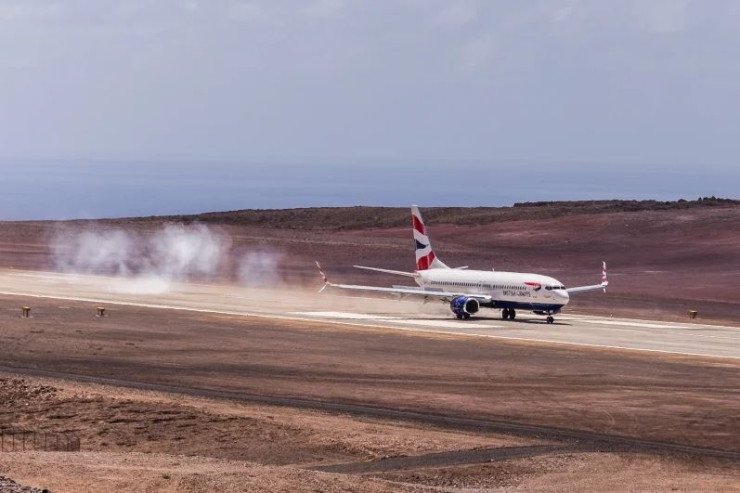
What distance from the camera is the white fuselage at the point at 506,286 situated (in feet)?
279

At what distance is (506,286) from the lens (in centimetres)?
8681

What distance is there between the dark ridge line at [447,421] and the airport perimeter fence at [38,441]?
920 centimetres

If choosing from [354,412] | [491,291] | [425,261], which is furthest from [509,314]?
[354,412]

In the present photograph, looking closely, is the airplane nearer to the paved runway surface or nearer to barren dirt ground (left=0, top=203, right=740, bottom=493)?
the paved runway surface

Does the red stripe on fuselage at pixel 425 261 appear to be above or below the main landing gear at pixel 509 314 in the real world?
above

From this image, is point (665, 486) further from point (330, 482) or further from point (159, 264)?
point (159, 264)

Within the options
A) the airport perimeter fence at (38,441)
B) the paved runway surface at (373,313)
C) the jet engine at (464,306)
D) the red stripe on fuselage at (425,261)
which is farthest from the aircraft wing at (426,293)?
the airport perimeter fence at (38,441)

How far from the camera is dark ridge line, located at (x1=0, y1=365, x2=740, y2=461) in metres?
42.9

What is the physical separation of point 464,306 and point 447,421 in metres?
39.3

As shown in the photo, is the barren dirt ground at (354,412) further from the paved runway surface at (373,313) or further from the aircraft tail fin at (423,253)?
the aircraft tail fin at (423,253)

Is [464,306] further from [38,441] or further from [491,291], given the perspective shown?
[38,441]

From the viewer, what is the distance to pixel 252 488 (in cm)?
3020

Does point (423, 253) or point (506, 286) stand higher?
point (423, 253)

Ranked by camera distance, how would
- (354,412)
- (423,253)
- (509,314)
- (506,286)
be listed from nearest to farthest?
(354,412) < (506,286) < (509,314) < (423,253)
